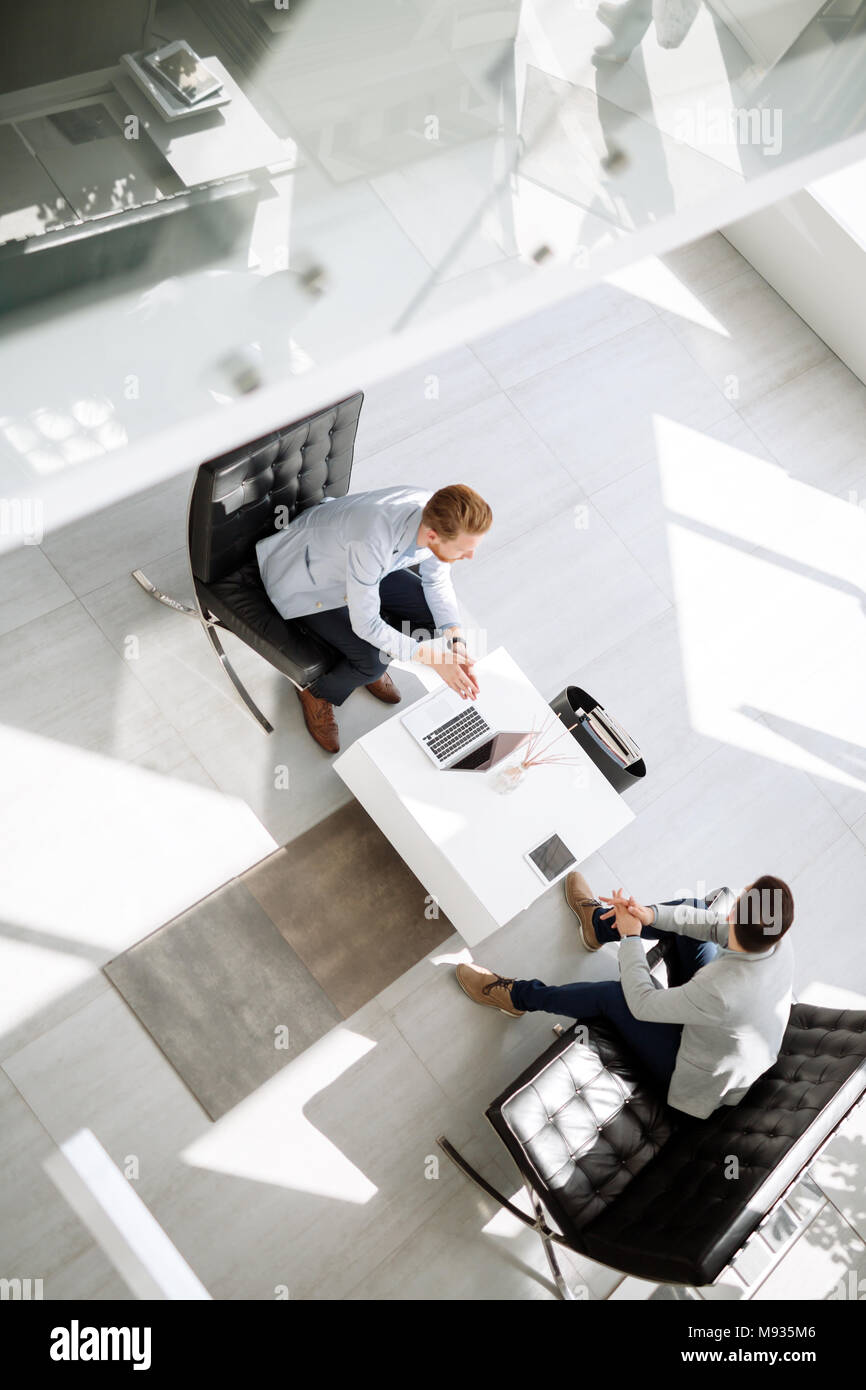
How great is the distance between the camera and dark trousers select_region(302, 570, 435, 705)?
298 centimetres

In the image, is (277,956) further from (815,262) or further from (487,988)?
(815,262)

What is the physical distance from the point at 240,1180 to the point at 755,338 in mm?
4450

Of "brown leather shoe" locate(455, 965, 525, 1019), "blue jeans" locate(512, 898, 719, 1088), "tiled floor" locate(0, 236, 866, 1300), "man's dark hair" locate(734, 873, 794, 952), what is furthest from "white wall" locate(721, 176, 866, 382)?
"brown leather shoe" locate(455, 965, 525, 1019)

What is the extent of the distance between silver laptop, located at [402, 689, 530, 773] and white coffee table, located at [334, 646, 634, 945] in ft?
0.10

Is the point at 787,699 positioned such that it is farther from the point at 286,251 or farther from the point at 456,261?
the point at 286,251


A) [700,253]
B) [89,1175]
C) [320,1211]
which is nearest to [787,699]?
[700,253]

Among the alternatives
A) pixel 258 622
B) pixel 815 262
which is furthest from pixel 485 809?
pixel 815 262

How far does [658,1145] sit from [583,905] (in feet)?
2.78

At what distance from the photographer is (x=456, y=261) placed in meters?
1.58

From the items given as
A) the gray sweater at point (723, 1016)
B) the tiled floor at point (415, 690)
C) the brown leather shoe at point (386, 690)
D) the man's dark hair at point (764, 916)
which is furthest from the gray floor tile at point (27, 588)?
the man's dark hair at point (764, 916)

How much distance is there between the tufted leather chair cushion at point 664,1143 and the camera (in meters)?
2.34

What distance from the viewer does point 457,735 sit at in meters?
2.91

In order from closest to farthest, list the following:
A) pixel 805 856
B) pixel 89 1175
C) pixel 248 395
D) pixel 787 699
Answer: pixel 248 395 < pixel 89 1175 < pixel 805 856 < pixel 787 699

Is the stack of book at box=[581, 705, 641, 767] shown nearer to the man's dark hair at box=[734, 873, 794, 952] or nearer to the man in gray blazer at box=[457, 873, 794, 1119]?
the man in gray blazer at box=[457, 873, 794, 1119]
